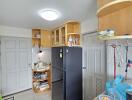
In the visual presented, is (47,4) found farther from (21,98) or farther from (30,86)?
(30,86)

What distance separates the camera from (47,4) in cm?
196

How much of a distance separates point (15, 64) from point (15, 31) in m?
1.09

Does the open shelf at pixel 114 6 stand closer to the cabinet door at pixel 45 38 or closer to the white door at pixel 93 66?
the white door at pixel 93 66

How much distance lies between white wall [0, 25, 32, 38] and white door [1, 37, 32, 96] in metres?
0.14

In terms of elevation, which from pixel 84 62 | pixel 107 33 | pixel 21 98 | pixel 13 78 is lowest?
pixel 21 98

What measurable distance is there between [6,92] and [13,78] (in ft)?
1.50

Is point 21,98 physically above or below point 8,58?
below

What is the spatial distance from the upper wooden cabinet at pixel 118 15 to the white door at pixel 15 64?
10.8 ft

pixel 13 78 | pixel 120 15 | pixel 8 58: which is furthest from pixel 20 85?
pixel 120 15

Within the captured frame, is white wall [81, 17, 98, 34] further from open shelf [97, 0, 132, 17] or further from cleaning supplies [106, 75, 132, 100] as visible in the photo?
cleaning supplies [106, 75, 132, 100]

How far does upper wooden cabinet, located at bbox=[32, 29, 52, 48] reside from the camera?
425 centimetres

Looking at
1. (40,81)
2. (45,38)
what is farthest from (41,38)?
(40,81)

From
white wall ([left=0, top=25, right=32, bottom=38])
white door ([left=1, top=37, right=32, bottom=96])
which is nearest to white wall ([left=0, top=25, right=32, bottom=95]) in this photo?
white wall ([left=0, top=25, right=32, bottom=38])

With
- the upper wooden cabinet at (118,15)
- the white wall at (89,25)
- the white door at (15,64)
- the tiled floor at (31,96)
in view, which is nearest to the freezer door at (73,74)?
the white wall at (89,25)
